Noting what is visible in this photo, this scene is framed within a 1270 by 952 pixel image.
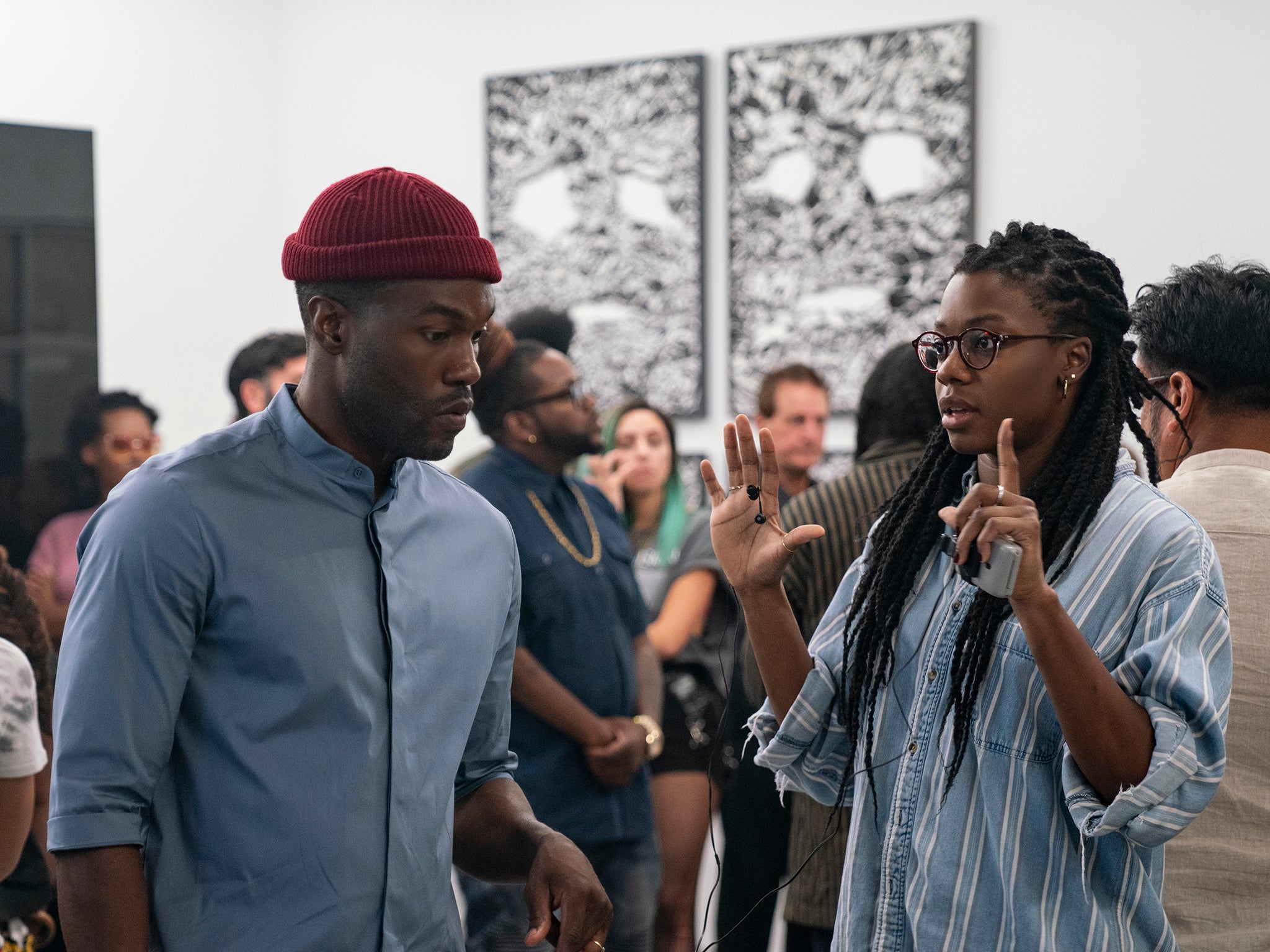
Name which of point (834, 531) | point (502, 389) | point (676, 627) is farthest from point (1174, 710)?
point (676, 627)

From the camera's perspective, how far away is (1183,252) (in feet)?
14.2

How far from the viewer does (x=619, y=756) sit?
2.83 metres

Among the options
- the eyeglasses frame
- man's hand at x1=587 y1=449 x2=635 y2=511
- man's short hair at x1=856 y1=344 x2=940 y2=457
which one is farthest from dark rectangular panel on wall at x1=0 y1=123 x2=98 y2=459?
Answer: man's short hair at x1=856 y1=344 x2=940 y2=457

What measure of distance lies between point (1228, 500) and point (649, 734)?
1549 millimetres

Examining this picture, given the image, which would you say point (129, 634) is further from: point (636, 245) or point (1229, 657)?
point (636, 245)

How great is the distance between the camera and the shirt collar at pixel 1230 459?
185 cm

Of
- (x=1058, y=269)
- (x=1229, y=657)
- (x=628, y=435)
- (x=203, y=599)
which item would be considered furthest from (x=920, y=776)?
(x=628, y=435)

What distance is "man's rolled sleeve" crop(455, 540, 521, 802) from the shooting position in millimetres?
1666

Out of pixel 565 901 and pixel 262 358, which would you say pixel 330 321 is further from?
pixel 262 358

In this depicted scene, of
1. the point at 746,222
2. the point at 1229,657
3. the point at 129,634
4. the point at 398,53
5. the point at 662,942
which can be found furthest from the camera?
the point at 398,53

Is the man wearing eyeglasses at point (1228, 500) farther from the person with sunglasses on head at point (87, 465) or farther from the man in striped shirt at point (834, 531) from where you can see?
the person with sunglasses on head at point (87, 465)

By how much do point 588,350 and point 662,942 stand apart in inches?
97.8

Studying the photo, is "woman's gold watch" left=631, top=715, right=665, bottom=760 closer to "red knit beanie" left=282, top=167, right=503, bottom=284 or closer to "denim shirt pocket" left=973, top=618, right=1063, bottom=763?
"denim shirt pocket" left=973, top=618, right=1063, bottom=763

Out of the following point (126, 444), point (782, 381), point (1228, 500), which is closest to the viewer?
point (1228, 500)
